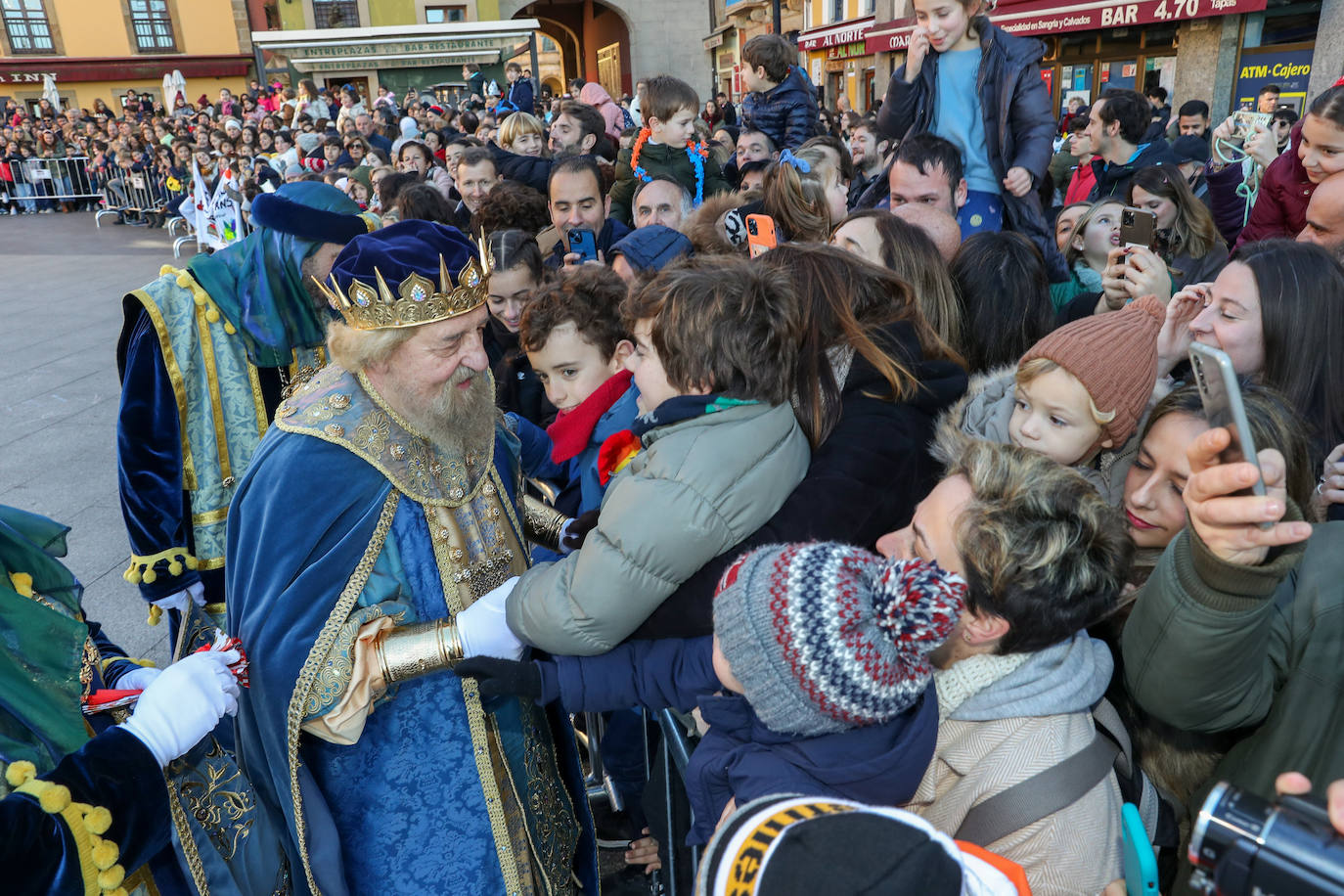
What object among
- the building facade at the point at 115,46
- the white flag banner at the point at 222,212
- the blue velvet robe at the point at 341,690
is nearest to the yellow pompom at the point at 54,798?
the blue velvet robe at the point at 341,690

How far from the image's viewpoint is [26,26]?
118 feet

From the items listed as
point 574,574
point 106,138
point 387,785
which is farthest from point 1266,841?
point 106,138

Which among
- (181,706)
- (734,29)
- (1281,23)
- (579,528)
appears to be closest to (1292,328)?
(579,528)

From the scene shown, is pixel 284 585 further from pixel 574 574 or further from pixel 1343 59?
pixel 1343 59

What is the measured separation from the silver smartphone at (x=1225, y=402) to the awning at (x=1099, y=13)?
485 inches

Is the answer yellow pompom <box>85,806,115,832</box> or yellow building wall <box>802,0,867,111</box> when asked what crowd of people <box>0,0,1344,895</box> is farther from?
yellow building wall <box>802,0,867,111</box>

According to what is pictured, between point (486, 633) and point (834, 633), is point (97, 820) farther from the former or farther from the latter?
point (834, 633)

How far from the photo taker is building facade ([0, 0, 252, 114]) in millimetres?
35781

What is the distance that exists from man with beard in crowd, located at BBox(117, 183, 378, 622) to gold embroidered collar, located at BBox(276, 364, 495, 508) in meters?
0.93

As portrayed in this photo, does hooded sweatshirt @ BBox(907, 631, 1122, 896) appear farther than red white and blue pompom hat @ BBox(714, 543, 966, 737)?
Yes

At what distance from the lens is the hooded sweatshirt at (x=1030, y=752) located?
1402 mm

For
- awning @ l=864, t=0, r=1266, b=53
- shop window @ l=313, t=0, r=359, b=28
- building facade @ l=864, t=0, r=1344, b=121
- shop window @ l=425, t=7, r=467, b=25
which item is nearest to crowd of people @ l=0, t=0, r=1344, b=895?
building facade @ l=864, t=0, r=1344, b=121

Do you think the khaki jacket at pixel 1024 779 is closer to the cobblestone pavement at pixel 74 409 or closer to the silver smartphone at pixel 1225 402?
the silver smartphone at pixel 1225 402

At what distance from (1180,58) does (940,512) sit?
15.4 meters
